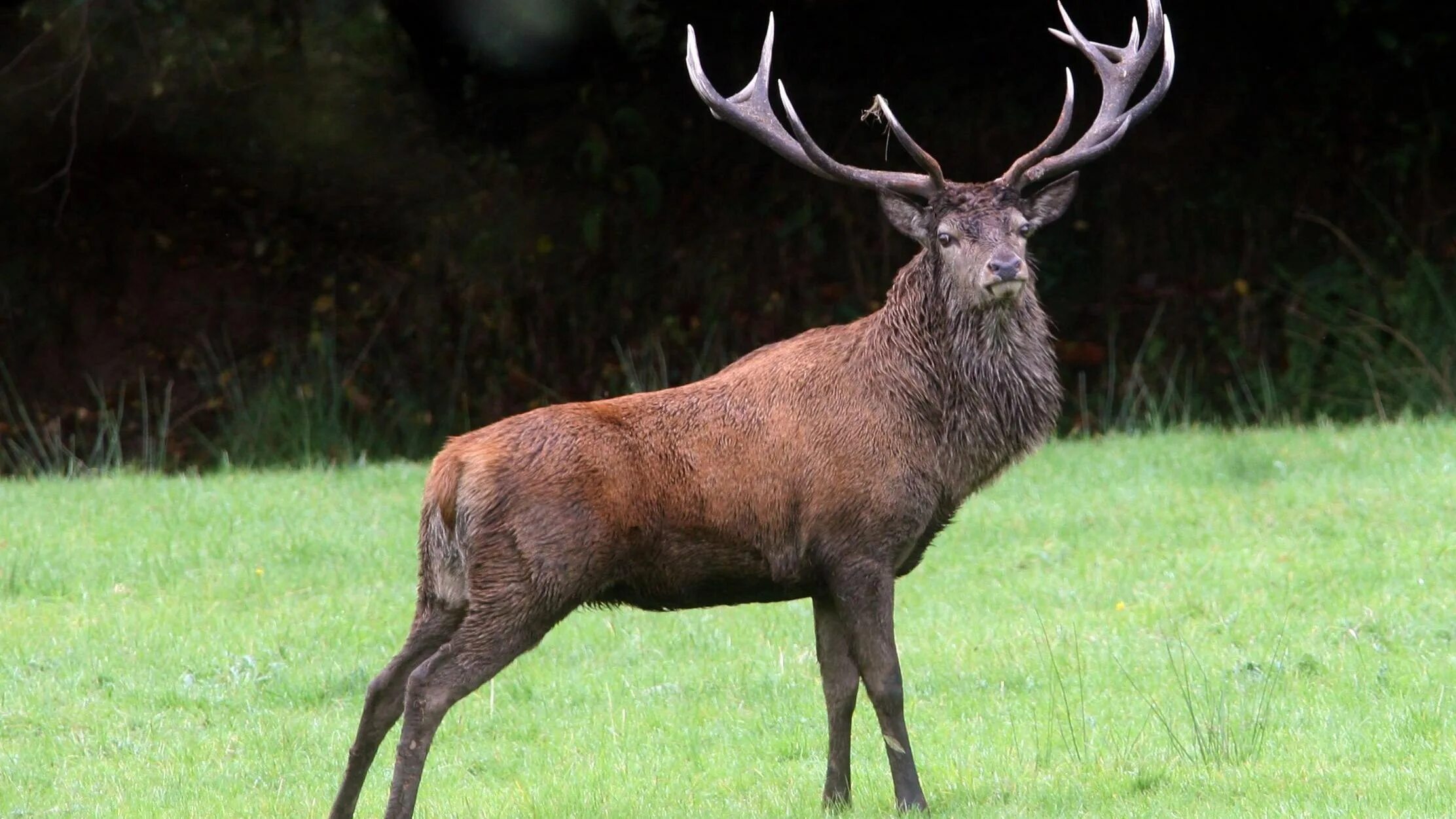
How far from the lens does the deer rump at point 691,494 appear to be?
18.6ft

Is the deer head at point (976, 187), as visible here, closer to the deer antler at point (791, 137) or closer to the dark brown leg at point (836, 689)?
the deer antler at point (791, 137)

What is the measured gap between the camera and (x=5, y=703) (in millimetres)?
7316

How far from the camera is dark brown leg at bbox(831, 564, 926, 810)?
19.1ft

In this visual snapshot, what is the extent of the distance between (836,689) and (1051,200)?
1875mm

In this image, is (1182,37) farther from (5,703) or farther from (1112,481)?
(5,703)

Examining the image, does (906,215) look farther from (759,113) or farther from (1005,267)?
(759,113)

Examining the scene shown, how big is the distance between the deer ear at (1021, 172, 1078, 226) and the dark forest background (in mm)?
8261

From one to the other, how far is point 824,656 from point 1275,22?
11.1m

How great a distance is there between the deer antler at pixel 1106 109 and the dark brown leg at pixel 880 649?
58.5 inches

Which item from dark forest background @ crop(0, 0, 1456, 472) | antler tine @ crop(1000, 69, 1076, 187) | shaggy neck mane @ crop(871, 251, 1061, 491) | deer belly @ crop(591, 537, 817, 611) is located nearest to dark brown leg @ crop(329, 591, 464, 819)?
deer belly @ crop(591, 537, 817, 611)

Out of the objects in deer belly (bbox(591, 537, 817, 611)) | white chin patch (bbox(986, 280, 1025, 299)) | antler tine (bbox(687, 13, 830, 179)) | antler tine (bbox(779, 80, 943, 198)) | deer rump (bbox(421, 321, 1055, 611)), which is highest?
antler tine (bbox(687, 13, 830, 179))

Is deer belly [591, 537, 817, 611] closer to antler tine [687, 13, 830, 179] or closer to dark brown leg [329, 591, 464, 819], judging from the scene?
dark brown leg [329, 591, 464, 819]

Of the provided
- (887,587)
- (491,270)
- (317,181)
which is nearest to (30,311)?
(317,181)

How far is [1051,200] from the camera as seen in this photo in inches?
260
